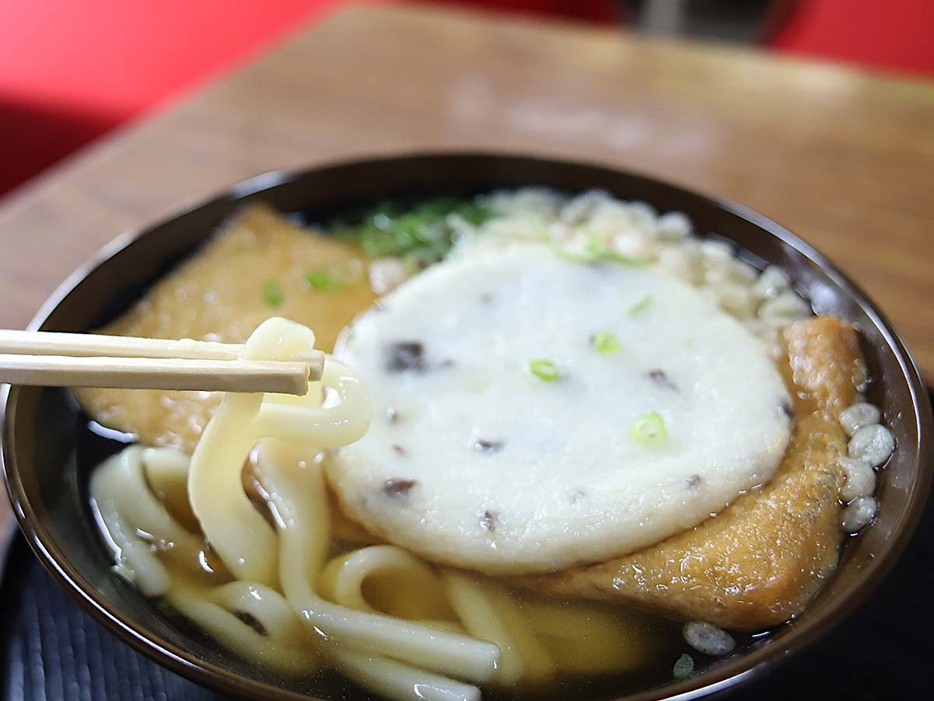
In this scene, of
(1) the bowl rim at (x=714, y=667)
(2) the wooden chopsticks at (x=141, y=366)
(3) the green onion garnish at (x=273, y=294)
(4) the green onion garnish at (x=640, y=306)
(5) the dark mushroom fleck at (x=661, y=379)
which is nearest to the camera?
(1) the bowl rim at (x=714, y=667)

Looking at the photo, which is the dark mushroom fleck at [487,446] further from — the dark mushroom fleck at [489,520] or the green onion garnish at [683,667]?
the green onion garnish at [683,667]

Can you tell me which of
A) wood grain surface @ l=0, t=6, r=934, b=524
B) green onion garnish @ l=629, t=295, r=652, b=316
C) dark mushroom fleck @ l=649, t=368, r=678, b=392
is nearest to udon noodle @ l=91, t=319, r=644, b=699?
dark mushroom fleck @ l=649, t=368, r=678, b=392

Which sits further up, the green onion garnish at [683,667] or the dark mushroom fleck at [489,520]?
the dark mushroom fleck at [489,520]

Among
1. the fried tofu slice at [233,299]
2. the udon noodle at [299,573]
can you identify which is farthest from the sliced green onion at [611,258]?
the udon noodle at [299,573]

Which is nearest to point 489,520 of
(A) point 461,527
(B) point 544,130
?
(A) point 461,527

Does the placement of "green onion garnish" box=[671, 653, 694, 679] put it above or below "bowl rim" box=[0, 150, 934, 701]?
below

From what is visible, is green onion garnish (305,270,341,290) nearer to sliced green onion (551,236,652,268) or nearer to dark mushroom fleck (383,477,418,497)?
sliced green onion (551,236,652,268)

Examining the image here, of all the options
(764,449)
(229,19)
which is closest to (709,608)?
(764,449)

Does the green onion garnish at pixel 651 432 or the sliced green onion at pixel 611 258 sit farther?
the sliced green onion at pixel 611 258
